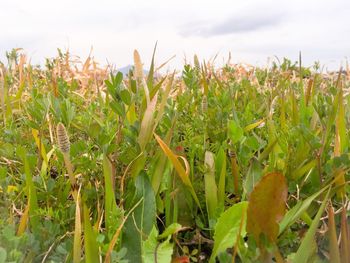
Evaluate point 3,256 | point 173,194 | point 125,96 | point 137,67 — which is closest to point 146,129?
point 125,96

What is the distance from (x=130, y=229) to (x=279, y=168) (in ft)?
1.85

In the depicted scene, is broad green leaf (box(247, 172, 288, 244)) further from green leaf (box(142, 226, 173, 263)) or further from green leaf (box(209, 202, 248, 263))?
green leaf (box(142, 226, 173, 263))

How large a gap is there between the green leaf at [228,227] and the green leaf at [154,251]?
0.46 ft

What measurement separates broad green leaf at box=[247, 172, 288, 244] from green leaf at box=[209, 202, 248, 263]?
0.10 m

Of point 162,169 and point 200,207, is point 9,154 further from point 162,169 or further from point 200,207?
point 200,207

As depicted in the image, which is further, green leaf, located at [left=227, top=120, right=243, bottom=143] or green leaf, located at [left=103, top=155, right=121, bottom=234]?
green leaf, located at [left=227, top=120, right=243, bottom=143]

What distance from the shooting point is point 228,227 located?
123cm

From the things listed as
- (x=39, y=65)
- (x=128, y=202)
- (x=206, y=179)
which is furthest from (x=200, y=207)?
(x=39, y=65)

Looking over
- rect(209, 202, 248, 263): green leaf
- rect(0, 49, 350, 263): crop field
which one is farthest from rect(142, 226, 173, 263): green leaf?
rect(209, 202, 248, 263): green leaf

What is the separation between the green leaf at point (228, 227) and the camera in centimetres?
121

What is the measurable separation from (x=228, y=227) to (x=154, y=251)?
213 millimetres

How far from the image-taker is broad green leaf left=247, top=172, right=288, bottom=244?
42.5 inches

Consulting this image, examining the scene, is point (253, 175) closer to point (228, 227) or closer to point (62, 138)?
point (228, 227)

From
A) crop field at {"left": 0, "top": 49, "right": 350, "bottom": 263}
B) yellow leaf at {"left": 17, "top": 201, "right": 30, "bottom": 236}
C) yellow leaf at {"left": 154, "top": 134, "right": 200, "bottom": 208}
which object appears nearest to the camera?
crop field at {"left": 0, "top": 49, "right": 350, "bottom": 263}
